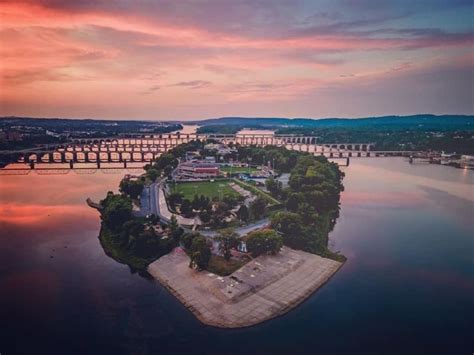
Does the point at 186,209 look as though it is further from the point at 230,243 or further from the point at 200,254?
the point at 200,254

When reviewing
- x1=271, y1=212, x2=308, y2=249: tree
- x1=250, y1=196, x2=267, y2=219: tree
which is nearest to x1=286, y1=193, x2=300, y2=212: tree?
x1=250, y1=196, x2=267, y2=219: tree

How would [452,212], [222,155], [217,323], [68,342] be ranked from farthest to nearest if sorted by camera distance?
1. [222,155]
2. [452,212]
3. [217,323]
4. [68,342]

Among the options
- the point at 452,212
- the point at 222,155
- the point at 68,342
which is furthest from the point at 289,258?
the point at 222,155

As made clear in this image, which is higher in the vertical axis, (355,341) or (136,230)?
(136,230)

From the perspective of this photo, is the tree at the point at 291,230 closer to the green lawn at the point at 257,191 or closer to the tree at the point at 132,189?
the green lawn at the point at 257,191

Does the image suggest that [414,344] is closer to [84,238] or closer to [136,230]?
[136,230]
